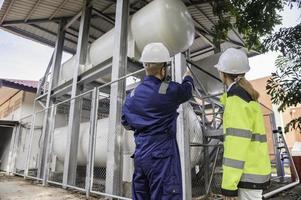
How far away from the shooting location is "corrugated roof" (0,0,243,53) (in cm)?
902

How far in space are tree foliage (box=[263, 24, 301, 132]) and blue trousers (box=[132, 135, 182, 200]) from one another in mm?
2903

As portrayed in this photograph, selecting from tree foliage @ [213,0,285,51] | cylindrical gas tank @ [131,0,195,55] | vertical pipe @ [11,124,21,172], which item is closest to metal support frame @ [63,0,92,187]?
cylindrical gas tank @ [131,0,195,55]

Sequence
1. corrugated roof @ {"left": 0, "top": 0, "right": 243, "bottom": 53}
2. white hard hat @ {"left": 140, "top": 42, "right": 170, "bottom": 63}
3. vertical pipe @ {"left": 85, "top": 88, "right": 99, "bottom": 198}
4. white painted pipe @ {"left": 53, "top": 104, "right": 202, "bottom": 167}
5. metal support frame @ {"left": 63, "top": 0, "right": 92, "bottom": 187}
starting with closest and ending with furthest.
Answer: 1. white hard hat @ {"left": 140, "top": 42, "right": 170, "bottom": 63}
2. white painted pipe @ {"left": 53, "top": 104, "right": 202, "bottom": 167}
3. vertical pipe @ {"left": 85, "top": 88, "right": 99, "bottom": 198}
4. metal support frame @ {"left": 63, "top": 0, "right": 92, "bottom": 187}
5. corrugated roof @ {"left": 0, "top": 0, "right": 243, "bottom": 53}

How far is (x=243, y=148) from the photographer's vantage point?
71.4 inches

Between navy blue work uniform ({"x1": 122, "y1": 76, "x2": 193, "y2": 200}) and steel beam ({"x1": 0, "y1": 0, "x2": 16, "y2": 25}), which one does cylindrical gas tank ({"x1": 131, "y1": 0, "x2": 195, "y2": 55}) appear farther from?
steel beam ({"x1": 0, "y1": 0, "x2": 16, "y2": 25})

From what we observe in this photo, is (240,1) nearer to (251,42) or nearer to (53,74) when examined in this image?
(251,42)

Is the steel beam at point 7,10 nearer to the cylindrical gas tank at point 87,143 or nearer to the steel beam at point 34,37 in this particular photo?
the steel beam at point 34,37

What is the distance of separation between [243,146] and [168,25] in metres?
4.08

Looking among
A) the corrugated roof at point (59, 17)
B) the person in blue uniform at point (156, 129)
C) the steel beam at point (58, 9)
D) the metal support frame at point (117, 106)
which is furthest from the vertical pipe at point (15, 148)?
the person in blue uniform at point (156, 129)

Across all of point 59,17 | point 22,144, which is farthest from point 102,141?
point 22,144

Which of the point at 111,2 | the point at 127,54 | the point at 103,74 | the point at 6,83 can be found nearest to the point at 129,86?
the point at 103,74

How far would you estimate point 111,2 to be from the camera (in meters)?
8.95

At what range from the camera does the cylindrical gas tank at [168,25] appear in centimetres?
545

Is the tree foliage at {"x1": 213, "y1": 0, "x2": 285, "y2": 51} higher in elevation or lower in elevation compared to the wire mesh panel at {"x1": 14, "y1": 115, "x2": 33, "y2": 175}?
higher
